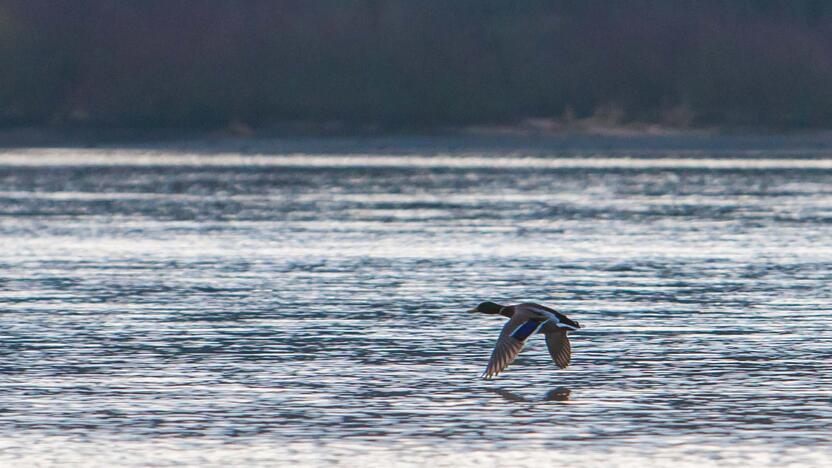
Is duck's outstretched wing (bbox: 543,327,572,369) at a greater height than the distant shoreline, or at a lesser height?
greater

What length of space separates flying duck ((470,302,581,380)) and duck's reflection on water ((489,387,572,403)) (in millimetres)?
194

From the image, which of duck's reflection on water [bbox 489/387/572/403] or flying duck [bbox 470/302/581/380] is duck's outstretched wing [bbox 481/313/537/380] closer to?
flying duck [bbox 470/302/581/380]

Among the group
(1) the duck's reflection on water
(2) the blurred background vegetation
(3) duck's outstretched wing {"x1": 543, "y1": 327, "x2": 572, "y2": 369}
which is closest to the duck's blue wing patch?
(1) the duck's reflection on water

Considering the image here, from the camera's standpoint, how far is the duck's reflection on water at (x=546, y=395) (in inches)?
647

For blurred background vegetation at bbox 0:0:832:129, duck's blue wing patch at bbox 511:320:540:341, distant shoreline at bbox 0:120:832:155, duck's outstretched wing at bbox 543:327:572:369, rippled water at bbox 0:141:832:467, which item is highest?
blurred background vegetation at bbox 0:0:832:129

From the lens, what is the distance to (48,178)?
6241 cm

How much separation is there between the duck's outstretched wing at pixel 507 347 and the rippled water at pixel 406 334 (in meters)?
0.37

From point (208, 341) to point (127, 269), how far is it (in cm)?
→ 942

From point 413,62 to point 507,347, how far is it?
90415mm

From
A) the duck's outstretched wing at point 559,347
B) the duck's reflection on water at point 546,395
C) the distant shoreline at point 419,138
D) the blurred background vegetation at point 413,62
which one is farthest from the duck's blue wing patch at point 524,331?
the blurred background vegetation at point 413,62

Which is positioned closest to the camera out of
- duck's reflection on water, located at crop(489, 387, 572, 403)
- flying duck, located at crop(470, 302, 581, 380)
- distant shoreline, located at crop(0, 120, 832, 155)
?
flying duck, located at crop(470, 302, 581, 380)

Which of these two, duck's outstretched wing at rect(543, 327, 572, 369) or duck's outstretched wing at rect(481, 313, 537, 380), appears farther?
duck's outstretched wing at rect(543, 327, 572, 369)

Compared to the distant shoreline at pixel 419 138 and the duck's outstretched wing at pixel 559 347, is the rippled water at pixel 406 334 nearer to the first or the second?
the duck's outstretched wing at pixel 559 347

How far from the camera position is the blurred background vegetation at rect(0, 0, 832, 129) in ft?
320
